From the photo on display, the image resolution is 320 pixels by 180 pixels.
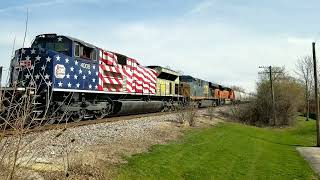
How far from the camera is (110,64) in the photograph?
1995cm

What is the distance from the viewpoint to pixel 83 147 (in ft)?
32.7

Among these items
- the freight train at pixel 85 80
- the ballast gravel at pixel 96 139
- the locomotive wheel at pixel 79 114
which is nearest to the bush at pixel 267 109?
the freight train at pixel 85 80

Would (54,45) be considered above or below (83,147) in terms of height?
above

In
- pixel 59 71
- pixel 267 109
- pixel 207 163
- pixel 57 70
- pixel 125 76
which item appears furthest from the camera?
pixel 267 109

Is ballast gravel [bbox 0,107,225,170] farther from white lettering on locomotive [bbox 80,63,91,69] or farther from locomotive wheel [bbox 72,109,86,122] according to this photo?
white lettering on locomotive [bbox 80,63,91,69]

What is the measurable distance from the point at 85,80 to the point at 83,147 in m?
7.78

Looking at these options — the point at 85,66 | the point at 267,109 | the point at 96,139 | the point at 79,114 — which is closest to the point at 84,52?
the point at 85,66

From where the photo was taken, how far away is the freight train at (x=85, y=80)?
14.8 m

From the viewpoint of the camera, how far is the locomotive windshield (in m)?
16.4

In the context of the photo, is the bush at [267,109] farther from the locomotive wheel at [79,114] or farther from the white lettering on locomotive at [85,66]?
the locomotive wheel at [79,114]

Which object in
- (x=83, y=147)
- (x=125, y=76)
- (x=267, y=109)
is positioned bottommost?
(x=83, y=147)

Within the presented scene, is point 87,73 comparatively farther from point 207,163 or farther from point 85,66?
point 207,163

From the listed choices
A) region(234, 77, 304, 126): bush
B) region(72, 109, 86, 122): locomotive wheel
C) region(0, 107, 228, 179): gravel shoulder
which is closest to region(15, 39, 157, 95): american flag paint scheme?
region(72, 109, 86, 122): locomotive wheel

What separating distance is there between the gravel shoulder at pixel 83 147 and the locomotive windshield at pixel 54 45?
4052mm
